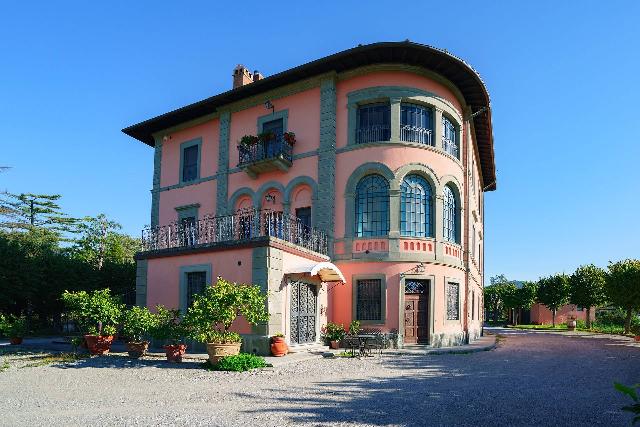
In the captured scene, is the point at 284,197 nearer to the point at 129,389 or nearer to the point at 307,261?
the point at 307,261

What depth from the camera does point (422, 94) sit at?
62.9 ft

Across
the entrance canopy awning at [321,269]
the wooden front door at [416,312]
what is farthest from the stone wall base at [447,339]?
the entrance canopy awning at [321,269]

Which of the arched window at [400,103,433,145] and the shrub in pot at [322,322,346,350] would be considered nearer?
the shrub in pot at [322,322,346,350]

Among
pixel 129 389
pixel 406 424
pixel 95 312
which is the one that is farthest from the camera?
pixel 95 312

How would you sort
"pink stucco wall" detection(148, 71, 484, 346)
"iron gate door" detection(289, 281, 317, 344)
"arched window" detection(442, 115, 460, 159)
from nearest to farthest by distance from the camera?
"iron gate door" detection(289, 281, 317, 344) < "pink stucco wall" detection(148, 71, 484, 346) < "arched window" detection(442, 115, 460, 159)

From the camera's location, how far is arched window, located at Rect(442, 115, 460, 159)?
66.2 ft

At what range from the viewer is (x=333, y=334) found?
57.9ft

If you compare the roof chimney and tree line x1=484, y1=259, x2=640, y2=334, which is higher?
the roof chimney

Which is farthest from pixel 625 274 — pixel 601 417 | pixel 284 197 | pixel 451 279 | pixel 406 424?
pixel 406 424

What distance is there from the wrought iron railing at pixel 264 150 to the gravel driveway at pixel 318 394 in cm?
970

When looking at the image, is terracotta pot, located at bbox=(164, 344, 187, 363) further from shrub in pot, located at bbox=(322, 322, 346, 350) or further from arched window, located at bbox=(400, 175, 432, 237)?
arched window, located at bbox=(400, 175, 432, 237)

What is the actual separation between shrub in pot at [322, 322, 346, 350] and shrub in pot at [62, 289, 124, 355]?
7.19m

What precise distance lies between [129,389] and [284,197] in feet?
39.2

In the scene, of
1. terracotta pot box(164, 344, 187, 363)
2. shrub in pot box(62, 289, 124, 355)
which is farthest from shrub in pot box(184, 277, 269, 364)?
shrub in pot box(62, 289, 124, 355)
